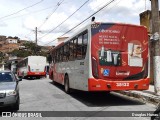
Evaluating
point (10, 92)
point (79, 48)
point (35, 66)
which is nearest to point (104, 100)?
point (79, 48)

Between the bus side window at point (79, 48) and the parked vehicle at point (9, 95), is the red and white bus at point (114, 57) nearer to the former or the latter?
the bus side window at point (79, 48)

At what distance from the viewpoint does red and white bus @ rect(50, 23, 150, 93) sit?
1158 cm

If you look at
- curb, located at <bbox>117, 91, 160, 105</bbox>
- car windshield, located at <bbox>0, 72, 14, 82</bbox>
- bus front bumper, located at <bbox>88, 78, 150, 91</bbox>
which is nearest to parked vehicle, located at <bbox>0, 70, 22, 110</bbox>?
car windshield, located at <bbox>0, 72, 14, 82</bbox>

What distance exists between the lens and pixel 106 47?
11.7m

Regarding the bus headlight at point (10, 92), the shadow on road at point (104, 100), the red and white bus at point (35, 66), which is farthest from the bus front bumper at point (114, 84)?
the red and white bus at point (35, 66)

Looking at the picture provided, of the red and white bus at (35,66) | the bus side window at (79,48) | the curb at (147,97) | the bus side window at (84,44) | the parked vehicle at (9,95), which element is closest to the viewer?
the parked vehicle at (9,95)

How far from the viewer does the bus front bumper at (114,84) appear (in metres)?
11.5

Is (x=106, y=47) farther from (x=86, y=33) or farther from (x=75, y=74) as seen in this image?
(x=75, y=74)

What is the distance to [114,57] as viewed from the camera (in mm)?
11719

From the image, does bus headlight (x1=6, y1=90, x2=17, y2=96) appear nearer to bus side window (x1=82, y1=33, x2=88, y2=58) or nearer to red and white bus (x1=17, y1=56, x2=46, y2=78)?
bus side window (x1=82, y1=33, x2=88, y2=58)

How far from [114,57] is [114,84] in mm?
1058

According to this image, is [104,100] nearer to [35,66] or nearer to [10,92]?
[10,92]

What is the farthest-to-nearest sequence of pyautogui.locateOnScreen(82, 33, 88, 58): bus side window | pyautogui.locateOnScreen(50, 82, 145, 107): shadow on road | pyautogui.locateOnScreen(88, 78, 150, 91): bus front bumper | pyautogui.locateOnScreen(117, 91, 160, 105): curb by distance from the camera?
1. pyautogui.locateOnScreen(117, 91, 160, 105): curb
2. pyautogui.locateOnScreen(50, 82, 145, 107): shadow on road
3. pyautogui.locateOnScreen(82, 33, 88, 58): bus side window
4. pyautogui.locateOnScreen(88, 78, 150, 91): bus front bumper

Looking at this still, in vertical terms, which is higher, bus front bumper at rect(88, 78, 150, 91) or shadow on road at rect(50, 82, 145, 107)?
bus front bumper at rect(88, 78, 150, 91)
